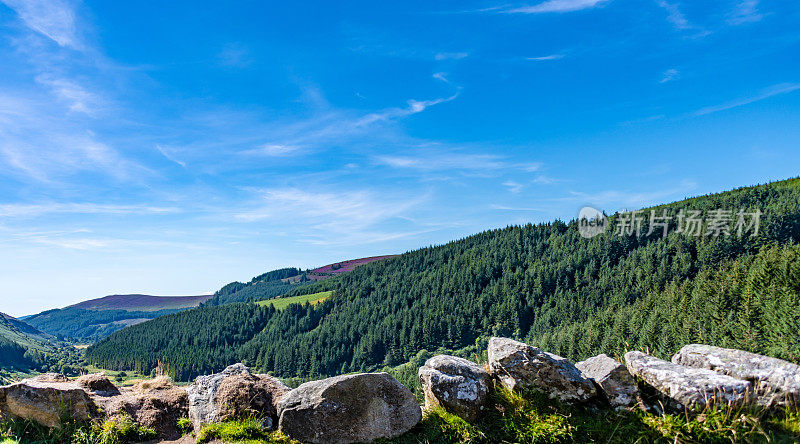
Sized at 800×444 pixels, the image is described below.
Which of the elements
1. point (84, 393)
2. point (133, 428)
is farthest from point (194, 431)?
point (84, 393)

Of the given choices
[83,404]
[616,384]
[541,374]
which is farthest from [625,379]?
[83,404]

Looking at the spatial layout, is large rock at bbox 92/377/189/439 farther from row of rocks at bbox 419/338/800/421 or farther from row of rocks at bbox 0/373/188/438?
row of rocks at bbox 419/338/800/421

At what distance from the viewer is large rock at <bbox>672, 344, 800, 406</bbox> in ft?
26.0

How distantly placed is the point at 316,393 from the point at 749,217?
25355 cm

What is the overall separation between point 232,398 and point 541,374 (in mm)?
7235

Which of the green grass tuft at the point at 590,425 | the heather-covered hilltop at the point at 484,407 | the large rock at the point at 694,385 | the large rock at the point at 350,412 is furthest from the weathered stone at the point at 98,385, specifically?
the large rock at the point at 694,385

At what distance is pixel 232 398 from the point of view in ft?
30.8

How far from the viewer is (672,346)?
7994 cm

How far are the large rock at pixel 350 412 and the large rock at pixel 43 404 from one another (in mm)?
5013

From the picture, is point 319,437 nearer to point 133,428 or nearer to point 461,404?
point 461,404

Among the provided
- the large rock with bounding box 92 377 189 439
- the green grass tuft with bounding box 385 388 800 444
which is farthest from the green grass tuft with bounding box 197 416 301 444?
the green grass tuft with bounding box 385 388 800 444

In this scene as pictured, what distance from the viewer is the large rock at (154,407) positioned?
965cm

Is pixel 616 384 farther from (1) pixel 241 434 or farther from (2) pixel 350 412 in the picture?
(1) pixel 241 434

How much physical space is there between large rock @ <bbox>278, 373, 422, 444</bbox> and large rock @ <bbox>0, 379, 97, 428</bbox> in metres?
5.01
